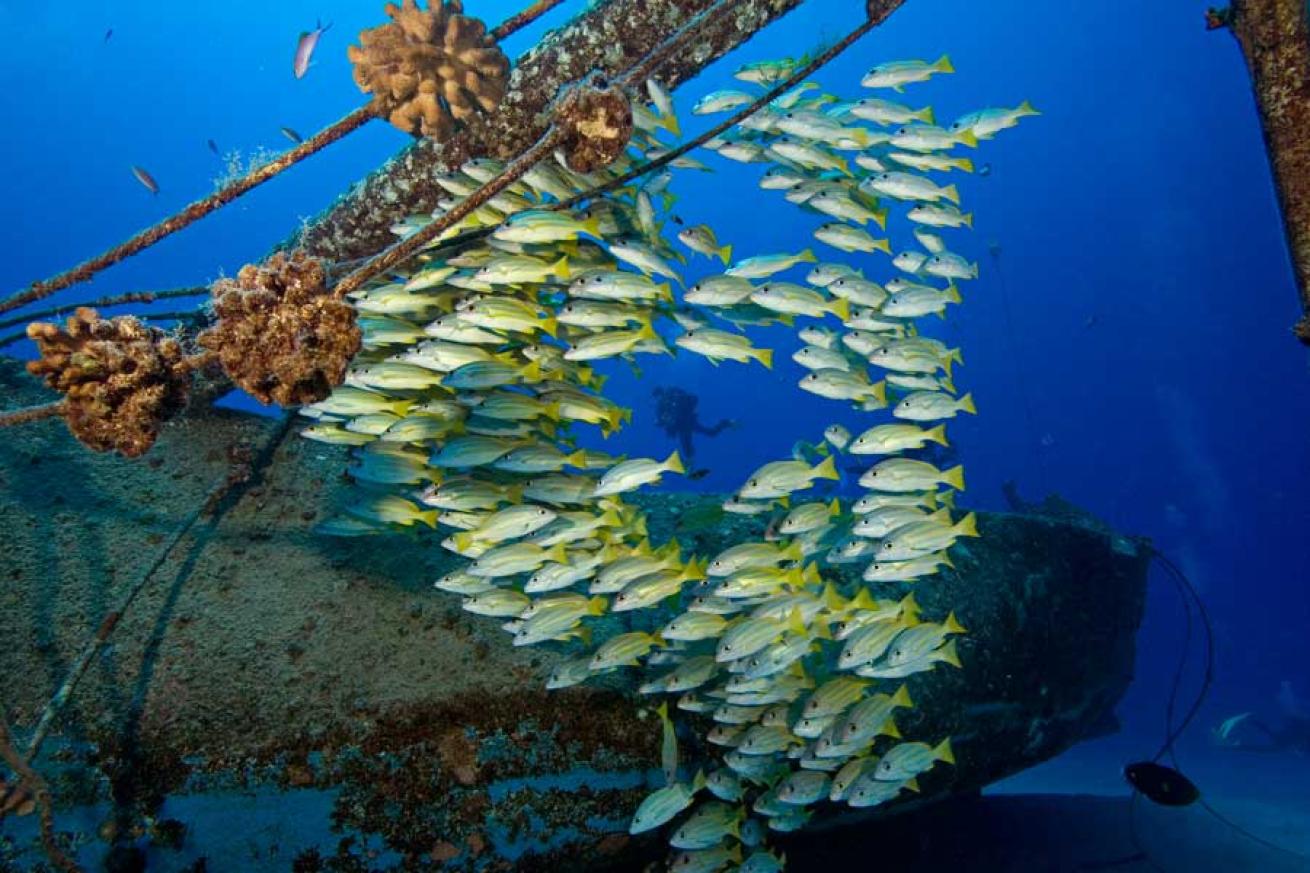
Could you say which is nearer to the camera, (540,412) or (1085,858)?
(540,412)

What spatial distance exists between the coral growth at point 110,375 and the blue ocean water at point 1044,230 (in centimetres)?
2763

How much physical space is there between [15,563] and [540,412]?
306 cm

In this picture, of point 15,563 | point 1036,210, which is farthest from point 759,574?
point 1036,210

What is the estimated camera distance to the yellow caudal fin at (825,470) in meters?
4.96

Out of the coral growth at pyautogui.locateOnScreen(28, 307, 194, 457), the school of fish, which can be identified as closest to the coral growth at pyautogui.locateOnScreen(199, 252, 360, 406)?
the coral growth at pyautogui.locateOnScreen(28, 307, 194, 457)

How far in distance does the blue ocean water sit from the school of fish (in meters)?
23.4

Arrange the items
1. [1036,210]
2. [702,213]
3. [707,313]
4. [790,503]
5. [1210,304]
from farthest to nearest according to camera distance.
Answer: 1. [702,213]
2. [1036,210]
3. [1210,304]
4. [790,503]
5. [707,313]

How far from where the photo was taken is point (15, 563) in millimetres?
3820

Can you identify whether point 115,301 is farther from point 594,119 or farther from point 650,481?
point 650,481

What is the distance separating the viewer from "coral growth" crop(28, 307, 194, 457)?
182cm

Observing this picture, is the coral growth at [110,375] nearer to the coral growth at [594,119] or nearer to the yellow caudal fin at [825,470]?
the coral growth at [594,119]

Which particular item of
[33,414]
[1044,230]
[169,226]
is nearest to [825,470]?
[169,226]

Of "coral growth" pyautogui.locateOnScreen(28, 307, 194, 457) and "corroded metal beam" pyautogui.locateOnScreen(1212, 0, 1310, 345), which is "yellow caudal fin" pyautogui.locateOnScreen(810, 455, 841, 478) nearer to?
"corroded metal beam" pyautogui.locateOnScreen(1212, 0, 1310, 345)

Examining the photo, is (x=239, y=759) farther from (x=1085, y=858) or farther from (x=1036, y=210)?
(x=1036, y=210)
